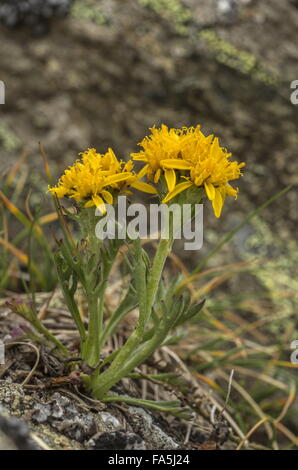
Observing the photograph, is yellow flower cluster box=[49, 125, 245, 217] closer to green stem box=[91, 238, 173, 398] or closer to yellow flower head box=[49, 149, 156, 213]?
yellow flower head box=[49, 149, 156, 213]

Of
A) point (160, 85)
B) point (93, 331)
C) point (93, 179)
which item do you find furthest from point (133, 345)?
point (160, 85)

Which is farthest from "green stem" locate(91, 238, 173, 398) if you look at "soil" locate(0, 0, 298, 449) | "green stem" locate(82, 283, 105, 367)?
"soil" locate(0, 0, 298, 449)

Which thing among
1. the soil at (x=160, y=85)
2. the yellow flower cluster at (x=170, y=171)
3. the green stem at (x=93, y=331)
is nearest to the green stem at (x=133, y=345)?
the green stem at (x=93, y=331)

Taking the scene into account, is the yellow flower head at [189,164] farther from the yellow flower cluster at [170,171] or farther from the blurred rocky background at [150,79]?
the blurred rocky background at [150,79]

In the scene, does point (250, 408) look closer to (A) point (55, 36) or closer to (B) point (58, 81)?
(B) point (58, 81)

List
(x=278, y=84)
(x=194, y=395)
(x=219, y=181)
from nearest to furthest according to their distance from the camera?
(x=219, y=181)
(x=194, y=395)
(x=278, y=84)

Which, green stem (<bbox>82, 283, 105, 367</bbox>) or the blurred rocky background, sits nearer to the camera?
green stem (<bbox>82, 283, 105, 367</bbox>)

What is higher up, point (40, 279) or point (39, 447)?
point (40, 279)

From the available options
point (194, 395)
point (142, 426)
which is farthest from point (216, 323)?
point (142, 426)
